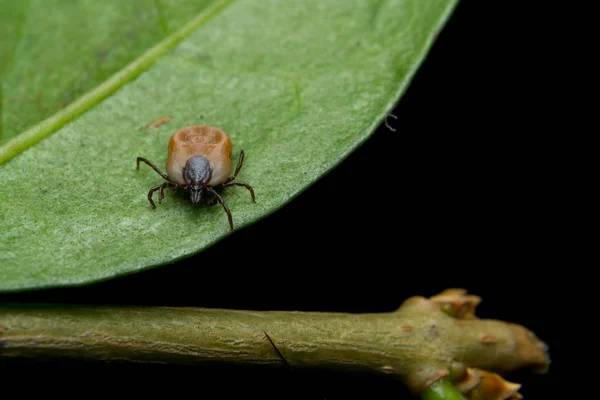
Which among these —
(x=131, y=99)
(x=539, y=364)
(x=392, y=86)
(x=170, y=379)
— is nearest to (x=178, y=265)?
(x=170, y=379)

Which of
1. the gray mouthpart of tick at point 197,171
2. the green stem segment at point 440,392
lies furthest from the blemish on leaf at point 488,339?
the gray mouthpart of tick at point 197,171

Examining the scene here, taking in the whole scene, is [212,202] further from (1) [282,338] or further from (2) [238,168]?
(1) [282,338]

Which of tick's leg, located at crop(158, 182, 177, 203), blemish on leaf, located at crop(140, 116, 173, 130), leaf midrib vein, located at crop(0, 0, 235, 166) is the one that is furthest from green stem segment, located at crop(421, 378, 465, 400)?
leaf midrib vein, located at crop(0, 0, 235, 166)

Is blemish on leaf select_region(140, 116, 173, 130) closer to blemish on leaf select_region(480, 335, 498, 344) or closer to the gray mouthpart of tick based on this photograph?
the gray mouthpart of tick

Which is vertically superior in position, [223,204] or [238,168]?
[238,168]

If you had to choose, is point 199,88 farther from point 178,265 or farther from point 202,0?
point 178,265

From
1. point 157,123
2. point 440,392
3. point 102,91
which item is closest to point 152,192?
point 157,123
